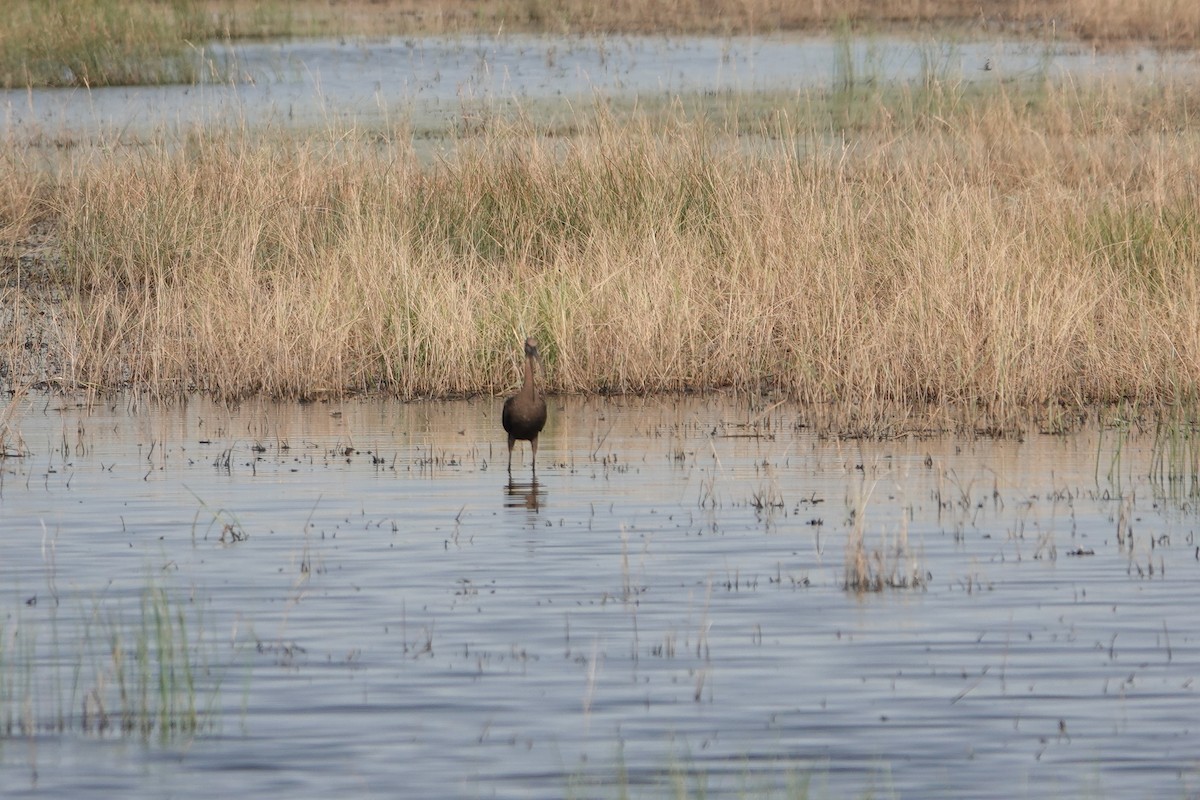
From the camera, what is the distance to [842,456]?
11.8m

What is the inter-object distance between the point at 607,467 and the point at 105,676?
4.87m

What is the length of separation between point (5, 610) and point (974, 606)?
3.89 meters

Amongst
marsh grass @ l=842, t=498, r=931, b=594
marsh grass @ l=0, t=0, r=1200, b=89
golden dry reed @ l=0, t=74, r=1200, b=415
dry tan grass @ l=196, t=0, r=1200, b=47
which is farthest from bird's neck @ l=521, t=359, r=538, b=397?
dry tan grass @ l=196, t=0, r=1200, b=47

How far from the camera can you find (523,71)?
33.3 metres

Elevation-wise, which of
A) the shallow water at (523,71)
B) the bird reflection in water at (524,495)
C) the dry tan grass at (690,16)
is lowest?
the bird reflection in water at (524,495)

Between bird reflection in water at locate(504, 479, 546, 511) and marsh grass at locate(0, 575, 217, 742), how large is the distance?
274cm

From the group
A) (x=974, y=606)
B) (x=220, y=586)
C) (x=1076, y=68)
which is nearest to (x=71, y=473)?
(x=220, y=586)

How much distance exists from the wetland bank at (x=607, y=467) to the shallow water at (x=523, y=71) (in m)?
5.50

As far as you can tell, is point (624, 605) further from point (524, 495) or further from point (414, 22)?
point (414, 22)

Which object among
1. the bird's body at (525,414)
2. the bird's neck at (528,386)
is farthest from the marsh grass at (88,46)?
the bird's body at (525,414)

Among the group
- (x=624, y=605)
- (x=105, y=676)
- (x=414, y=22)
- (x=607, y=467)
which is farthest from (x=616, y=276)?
(x=414, y=22)

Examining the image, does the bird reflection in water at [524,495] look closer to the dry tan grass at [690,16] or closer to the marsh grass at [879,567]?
the marsh grass at [879,567]

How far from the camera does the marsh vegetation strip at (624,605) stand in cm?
629

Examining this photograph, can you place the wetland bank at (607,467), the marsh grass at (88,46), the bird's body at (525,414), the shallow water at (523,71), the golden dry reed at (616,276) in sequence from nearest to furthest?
the wetland bank at (607,467) → the bird's body at (525,414) → the golden dry reed at (616,276) → the shallow water at (523,71) → the marsh grass at (88,46)
